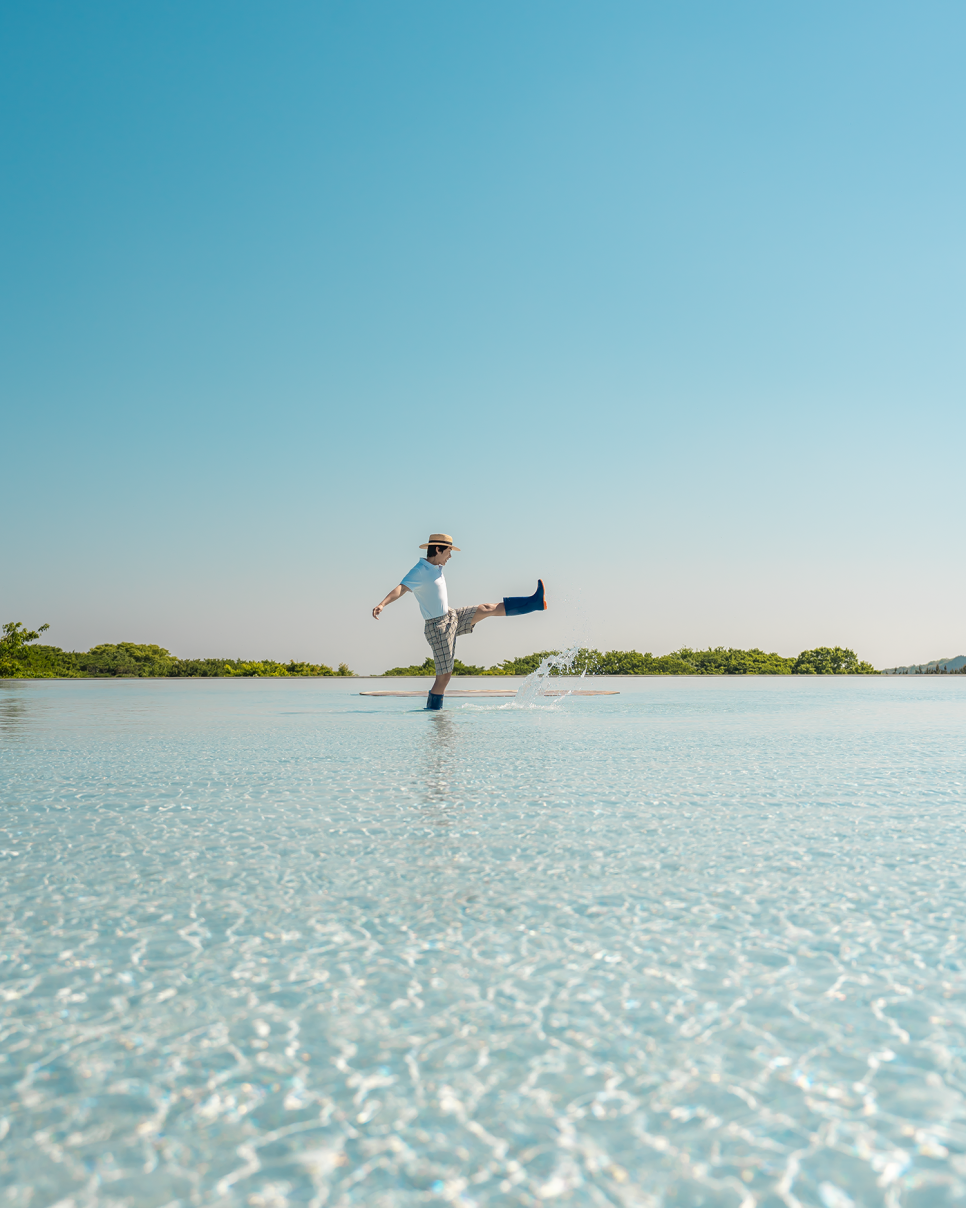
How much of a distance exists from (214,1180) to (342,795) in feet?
11.3

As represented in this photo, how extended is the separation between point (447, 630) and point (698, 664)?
24.1 m

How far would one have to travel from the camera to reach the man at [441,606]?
10789mm

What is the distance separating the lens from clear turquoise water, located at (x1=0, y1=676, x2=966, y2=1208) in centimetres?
141

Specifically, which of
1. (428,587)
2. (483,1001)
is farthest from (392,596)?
(483,1001)

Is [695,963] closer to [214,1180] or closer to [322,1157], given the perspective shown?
[322,1157]

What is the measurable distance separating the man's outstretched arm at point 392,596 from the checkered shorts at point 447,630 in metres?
Result: 0.63

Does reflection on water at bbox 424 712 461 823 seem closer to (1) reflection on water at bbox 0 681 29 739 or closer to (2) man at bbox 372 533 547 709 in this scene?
(2) man at bbox 372 533 547 709

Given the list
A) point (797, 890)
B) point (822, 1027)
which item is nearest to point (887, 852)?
point (797, 890)

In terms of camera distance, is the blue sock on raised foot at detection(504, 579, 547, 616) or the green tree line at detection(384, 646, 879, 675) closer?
the blue sock on raised foot at detection(504, 579, 547, 616)

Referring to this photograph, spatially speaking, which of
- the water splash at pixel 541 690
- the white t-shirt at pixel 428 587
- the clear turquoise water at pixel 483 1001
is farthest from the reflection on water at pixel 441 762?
the water splash at pixel 541 690

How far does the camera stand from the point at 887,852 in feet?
11.1

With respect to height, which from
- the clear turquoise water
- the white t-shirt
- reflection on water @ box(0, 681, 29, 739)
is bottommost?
the clear turquoise water

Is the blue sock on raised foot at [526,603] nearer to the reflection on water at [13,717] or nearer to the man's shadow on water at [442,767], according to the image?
the man's shadow on water at [442,767]

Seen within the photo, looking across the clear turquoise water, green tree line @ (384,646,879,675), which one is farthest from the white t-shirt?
green tree line @ (384,646,879,675)
